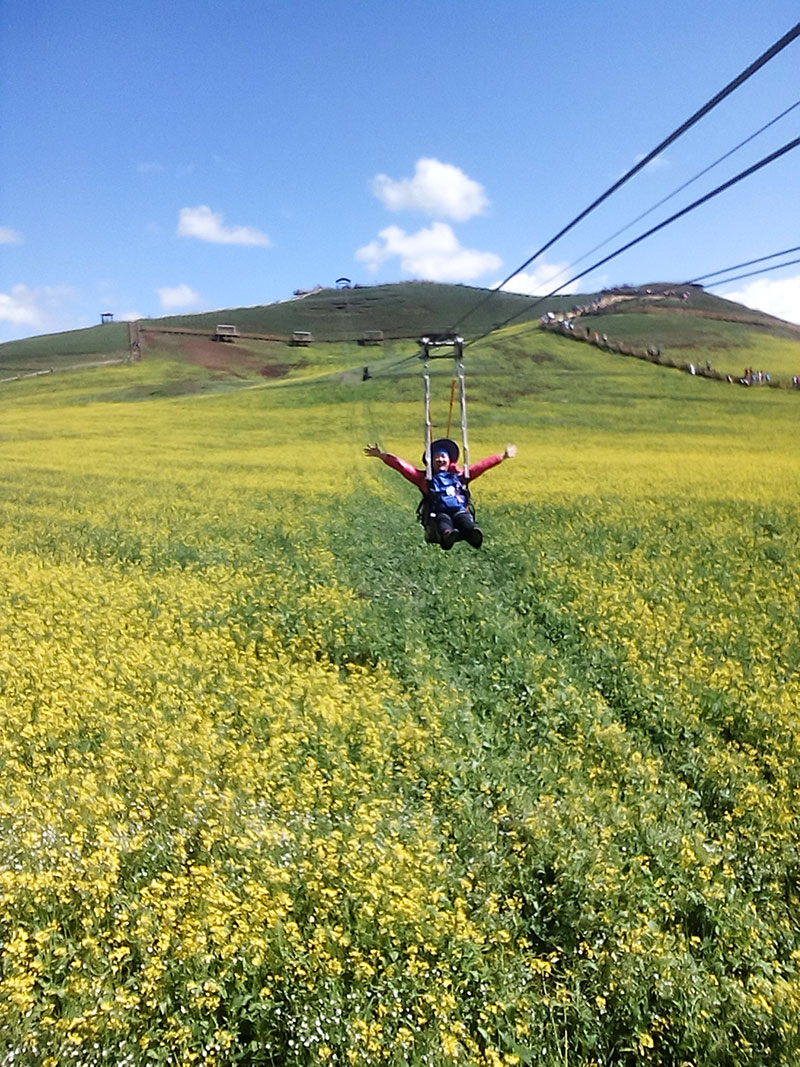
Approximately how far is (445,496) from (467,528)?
0.46 meters

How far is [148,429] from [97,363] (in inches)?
902

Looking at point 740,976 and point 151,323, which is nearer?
point 740,976

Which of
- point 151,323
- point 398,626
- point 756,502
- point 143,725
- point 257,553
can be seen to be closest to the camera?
point 143,725

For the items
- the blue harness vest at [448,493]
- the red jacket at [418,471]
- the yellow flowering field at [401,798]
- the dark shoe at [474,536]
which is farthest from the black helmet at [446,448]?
the yellow flowering field at [401,798]

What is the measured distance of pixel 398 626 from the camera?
10.6 m

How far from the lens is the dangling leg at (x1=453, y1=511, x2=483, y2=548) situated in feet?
24.0

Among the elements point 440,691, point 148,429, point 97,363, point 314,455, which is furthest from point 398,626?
point 97,363

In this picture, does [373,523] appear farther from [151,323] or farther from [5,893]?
[151,323]

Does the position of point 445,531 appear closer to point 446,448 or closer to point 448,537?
point 448,537

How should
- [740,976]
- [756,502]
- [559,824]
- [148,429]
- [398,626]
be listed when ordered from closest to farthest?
1. [740,976]
2. [559,824]
3. [398,626]
4. [756,502]
5. [148,429]

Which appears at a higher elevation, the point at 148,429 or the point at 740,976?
the point at 148,429

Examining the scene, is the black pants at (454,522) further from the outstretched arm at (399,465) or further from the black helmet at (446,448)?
the black helmet at (446,448)

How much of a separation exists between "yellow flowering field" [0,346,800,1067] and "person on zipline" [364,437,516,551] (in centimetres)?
211

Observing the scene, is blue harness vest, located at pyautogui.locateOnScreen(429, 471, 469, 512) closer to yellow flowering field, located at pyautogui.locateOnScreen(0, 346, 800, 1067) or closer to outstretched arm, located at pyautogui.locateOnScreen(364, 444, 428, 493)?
outstretched arm, located at pyautogui.locateOnScreen(364, 444, 428, 493)
